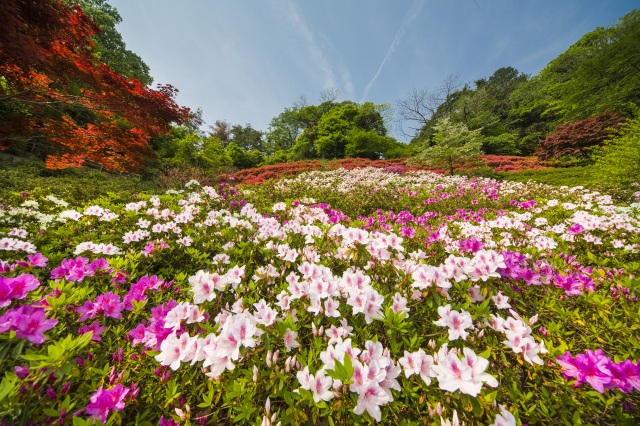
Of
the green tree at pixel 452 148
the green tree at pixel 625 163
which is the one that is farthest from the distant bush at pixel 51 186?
the green tree at pixel 452 148

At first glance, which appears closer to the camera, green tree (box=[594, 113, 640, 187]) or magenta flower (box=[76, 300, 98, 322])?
magenta flower (box=[76, 300, 98, 322])

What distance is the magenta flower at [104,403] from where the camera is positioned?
1030mm

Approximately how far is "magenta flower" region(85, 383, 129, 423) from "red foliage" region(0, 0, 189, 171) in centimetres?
527

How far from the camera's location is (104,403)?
105 cm

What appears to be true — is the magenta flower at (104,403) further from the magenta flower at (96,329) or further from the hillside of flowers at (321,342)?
the magenta flower at (96,329)

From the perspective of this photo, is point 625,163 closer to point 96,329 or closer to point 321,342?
point 321,342

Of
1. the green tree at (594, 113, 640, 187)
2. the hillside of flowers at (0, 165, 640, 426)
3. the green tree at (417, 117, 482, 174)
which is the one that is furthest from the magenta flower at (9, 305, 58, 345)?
the green tree at (417, 117, 482, 174)

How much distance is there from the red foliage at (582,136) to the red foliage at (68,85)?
23430 millimetres

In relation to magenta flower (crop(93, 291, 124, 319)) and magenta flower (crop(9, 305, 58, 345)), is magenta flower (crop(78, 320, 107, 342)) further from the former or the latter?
magenta flower (crop(9, 305, 58, 345))

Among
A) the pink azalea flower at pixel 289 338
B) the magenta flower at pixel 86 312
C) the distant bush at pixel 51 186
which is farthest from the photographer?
the distant bush at pixel 51 186

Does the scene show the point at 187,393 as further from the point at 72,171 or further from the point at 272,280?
the point at 72,171

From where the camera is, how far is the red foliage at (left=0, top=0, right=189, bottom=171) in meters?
3.78

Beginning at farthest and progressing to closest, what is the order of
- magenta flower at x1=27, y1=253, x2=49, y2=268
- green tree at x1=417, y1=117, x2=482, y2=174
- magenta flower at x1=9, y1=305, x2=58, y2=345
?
green tree at x1=417, y1=117, x2=482, y2=174
magenta flower at x1=27, y1=253, x2=49, y2=268
magenta flower at x1=9, y1=305, x2=58, y2=345

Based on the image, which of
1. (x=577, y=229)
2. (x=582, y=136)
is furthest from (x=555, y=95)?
(x=577, y=229)
